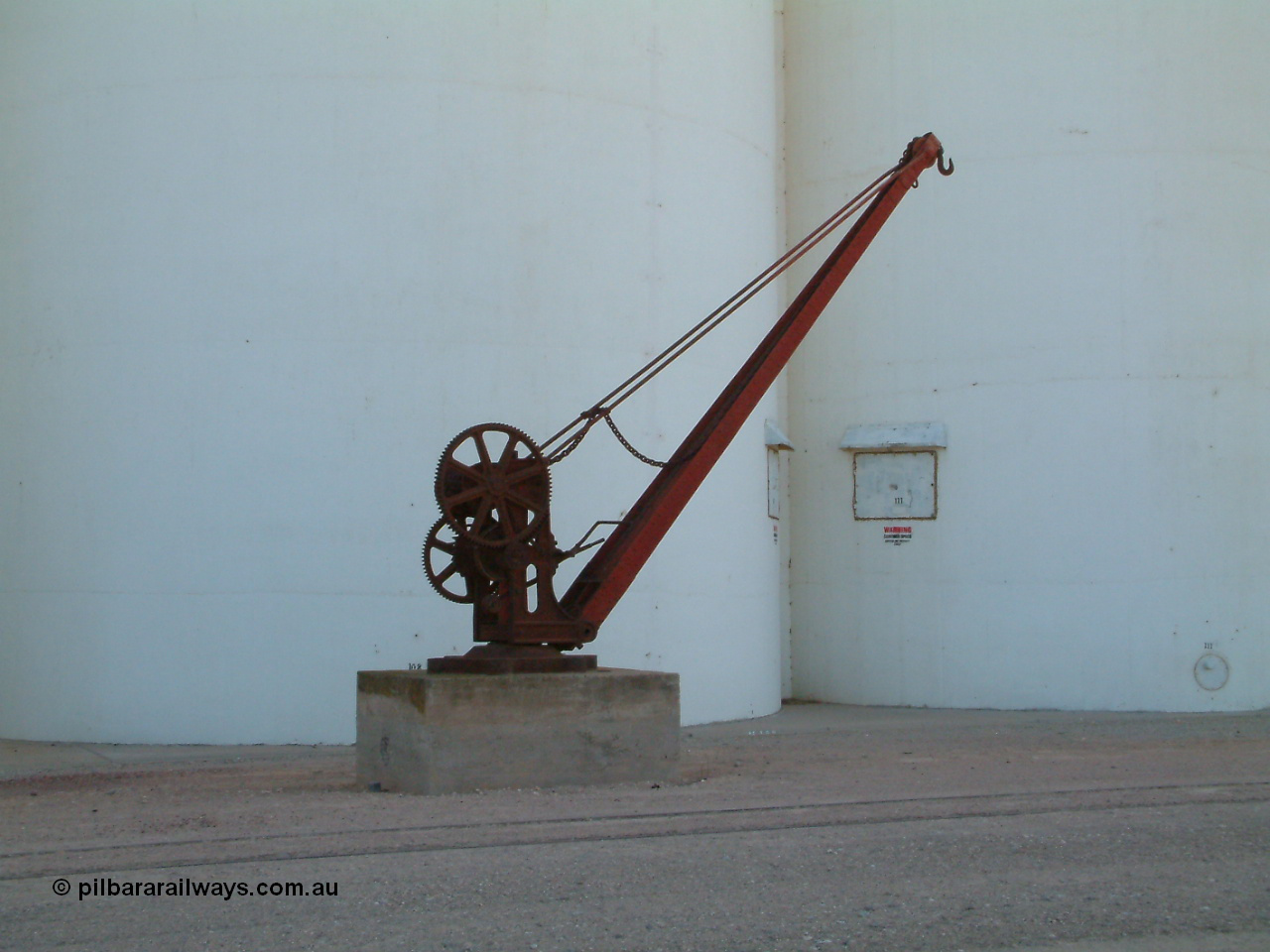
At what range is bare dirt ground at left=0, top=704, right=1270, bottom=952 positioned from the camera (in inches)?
202

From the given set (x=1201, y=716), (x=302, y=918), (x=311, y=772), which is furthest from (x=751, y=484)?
(x=302, y=918)

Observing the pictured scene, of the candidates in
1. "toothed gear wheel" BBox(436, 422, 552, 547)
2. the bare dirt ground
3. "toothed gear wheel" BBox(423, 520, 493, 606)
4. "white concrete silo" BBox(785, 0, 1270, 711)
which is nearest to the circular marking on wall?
"white concrete silo" BBox(785, 0, 1270, 711)

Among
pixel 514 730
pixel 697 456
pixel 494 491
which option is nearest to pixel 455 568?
pixel 494 491

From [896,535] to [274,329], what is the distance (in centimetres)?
672

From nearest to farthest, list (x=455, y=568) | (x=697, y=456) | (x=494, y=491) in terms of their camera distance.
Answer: (x=494, y=491)
(x=455, y=568)
(x=697, y=456)

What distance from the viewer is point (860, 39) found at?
15828 mm

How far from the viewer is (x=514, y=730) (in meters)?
8.58

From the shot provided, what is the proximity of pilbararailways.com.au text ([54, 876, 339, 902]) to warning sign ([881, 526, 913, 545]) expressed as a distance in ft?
33.4

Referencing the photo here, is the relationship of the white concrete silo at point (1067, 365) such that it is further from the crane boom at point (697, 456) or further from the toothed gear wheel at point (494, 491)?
the toothed gear wheel at point (494, 491)

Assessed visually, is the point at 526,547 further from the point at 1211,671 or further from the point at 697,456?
the point at 1211,671

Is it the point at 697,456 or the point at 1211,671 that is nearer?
the point at 697,456

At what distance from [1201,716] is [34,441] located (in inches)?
409

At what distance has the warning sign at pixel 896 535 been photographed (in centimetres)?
1523

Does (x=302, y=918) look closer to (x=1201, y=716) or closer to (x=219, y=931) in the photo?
(x=219, y=931)
